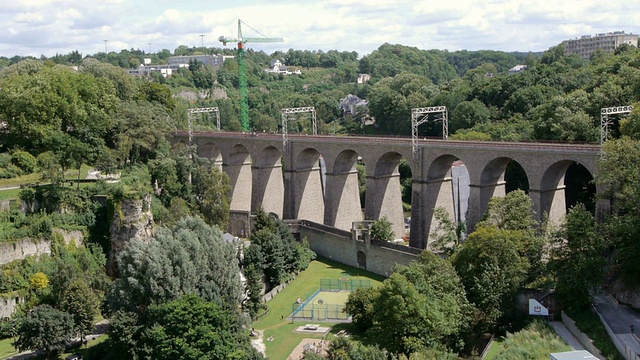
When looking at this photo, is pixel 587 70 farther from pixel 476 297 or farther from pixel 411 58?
pixel 411 58

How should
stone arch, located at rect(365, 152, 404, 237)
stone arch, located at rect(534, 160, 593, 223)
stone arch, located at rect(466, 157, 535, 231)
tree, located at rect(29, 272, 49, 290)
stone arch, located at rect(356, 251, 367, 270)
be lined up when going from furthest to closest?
stone arch, located at rect(365, 152, 404, 237) → stone arch, located at rect(356, 251, 367, 270) → stone arch, located at rect(466, 157, 535, 231) → stone arch, located at rect(534, 160, 593, 223) → tree, located at rect(29, 272, 49, 290)

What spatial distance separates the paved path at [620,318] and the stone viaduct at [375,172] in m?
6.83

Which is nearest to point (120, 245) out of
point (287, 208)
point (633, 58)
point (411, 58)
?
point (287, 208)

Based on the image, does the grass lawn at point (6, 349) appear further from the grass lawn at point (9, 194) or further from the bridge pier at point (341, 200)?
the bridge pier at point (341, 200)

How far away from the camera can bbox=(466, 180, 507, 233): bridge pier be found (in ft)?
165

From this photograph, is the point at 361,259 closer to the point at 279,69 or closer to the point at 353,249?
the point at 353,249

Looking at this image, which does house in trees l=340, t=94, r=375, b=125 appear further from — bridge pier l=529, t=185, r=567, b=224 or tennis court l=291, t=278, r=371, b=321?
bridge pier l=529, t=185, r=567, b=224

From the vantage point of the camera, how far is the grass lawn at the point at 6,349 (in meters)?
40.8

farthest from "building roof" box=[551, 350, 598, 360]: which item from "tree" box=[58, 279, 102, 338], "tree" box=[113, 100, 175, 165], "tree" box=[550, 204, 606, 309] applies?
"tree" box=[113, 100, 175, 165]

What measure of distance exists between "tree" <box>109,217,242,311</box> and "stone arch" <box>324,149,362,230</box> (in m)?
17.6

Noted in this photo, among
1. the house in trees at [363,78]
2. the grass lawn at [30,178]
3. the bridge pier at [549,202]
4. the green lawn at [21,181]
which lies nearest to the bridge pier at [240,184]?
the green lawn at [21,181]

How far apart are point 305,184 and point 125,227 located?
18.0 m

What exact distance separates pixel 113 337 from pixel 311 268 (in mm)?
18607

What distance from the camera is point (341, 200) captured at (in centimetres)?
6206
